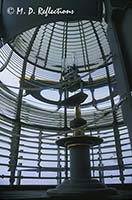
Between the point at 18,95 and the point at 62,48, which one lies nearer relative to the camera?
the point at 18,95

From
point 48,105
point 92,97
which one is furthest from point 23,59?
point 92,97

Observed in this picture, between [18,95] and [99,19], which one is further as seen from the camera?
[18,95]

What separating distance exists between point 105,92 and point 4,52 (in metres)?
2.94

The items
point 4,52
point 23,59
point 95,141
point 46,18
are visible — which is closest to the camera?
point 95,141

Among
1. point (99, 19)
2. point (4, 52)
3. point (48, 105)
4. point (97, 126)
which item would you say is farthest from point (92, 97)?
point (99, 19)

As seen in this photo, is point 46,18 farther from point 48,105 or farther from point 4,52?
point 48,105

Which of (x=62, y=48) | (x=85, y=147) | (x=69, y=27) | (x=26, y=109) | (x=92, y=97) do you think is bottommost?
(x=85, y=147)

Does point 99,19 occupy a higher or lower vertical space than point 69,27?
lower

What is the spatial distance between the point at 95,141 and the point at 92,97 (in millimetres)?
3753

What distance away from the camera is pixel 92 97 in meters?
6.34

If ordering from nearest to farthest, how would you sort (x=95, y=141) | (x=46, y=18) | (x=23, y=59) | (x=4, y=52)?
1. (x=95, y=141)
2. (x=46, y=18)
3. (x=4, y=52)
4. (x=23, y=59)

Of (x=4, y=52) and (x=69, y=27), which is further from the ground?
(x=69, y=27)

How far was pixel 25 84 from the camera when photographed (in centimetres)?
602

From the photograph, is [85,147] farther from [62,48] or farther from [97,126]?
[62,48]
